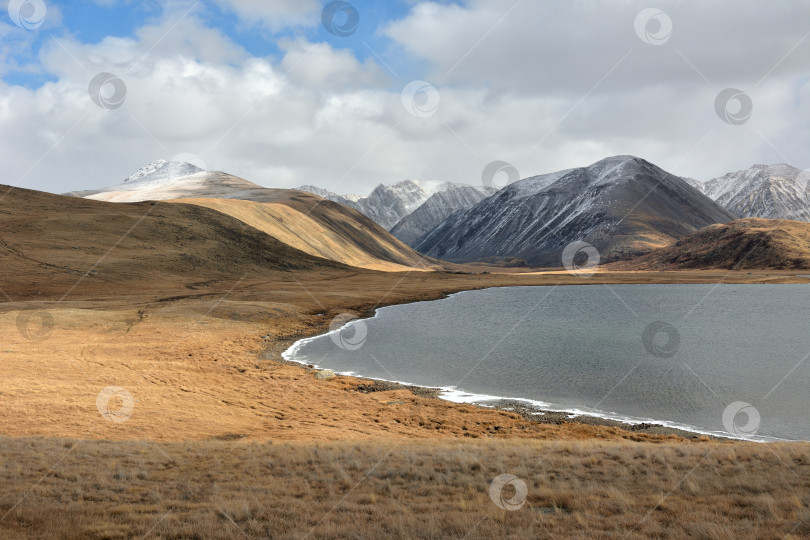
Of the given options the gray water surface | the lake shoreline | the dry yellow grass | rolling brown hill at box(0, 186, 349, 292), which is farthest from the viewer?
rolling brown hill at box(0, 186, 349, 292)

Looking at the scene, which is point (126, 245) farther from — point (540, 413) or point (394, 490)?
point (394, 490)

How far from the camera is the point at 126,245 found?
111m

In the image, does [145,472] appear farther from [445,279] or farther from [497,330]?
[445,279]

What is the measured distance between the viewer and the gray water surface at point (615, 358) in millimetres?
31125

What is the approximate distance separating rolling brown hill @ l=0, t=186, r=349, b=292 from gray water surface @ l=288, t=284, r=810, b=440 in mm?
53441

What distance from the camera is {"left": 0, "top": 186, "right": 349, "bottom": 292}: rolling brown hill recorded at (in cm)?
8962

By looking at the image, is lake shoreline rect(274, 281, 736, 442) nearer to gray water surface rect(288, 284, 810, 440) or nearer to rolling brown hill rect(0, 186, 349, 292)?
gray water surface rect(288, 284, 810, 440)

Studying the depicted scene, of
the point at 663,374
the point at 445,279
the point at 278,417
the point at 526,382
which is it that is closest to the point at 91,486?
the point at 278,417

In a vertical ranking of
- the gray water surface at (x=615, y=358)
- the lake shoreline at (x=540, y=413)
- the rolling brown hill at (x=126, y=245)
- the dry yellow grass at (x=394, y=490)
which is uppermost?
the rolling brown hill at (x=126, y=245)

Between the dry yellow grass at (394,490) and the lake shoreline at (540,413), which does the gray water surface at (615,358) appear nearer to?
the lake shoreline at (540,413)

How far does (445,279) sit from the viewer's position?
6275 inches

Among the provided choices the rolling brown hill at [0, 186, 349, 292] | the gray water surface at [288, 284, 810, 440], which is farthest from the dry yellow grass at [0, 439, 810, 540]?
the rolling brown hill at [0, 186, 349, 292]

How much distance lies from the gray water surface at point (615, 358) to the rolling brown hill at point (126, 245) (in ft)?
175

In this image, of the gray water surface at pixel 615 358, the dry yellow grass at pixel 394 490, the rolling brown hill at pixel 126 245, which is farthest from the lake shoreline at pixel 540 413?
the rolling brown hill at pixel 126 245
